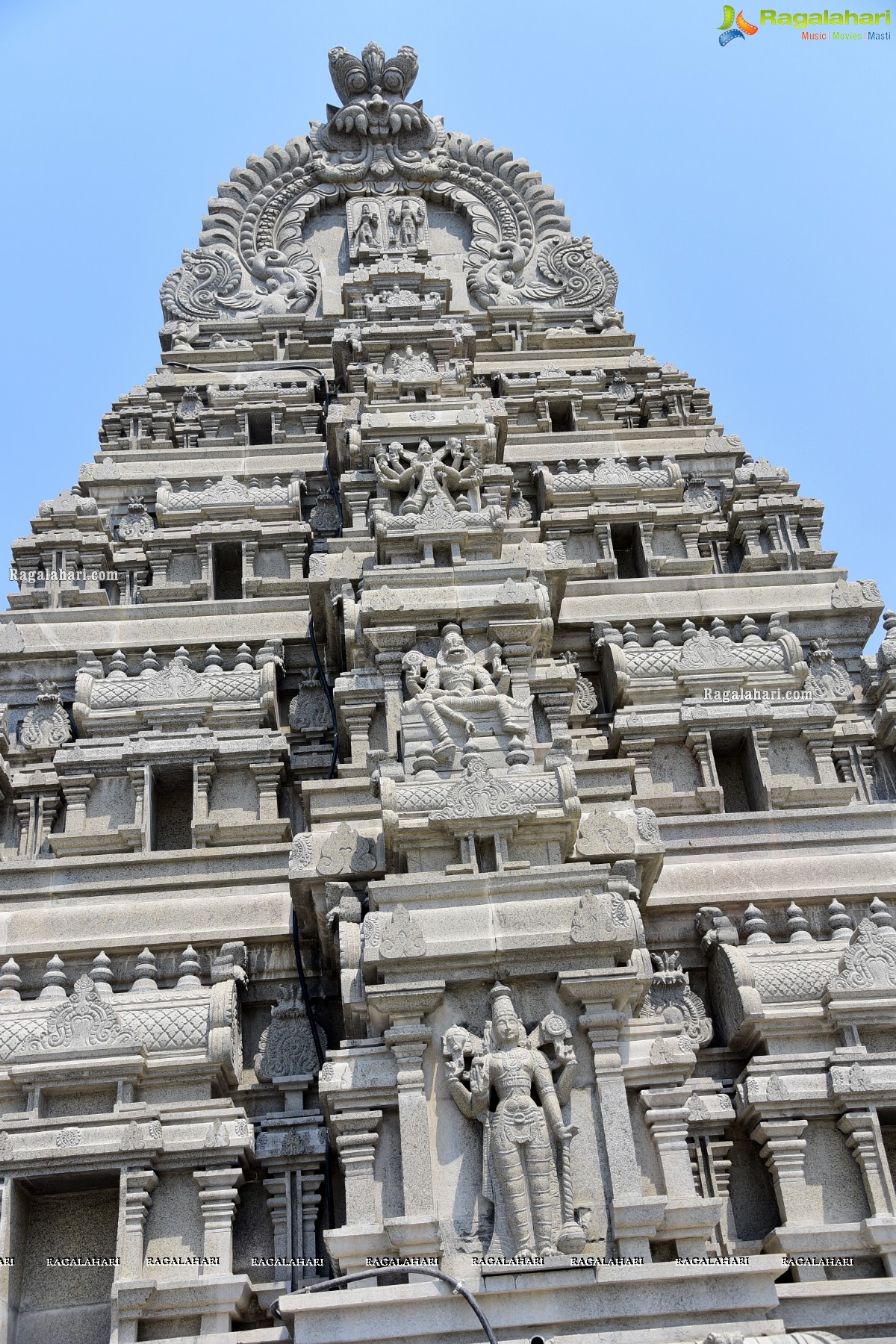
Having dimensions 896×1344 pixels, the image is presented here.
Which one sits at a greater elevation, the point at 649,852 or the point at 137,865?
the point at 137,865

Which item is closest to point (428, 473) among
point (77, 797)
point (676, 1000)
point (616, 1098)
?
point (77, 797)

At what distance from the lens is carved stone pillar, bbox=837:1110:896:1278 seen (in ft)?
45.6

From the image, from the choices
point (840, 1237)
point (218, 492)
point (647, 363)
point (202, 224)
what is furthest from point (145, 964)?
point (202, 224)

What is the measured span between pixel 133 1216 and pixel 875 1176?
6.61 metres

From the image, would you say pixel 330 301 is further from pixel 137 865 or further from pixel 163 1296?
pixel 163 1296

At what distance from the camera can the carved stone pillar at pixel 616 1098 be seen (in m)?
13.2

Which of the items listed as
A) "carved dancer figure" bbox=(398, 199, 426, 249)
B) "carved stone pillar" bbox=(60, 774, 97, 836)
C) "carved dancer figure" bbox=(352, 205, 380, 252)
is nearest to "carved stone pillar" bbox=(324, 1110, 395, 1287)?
"carved stone pillar" bbox=(60, 774, 97, 836)

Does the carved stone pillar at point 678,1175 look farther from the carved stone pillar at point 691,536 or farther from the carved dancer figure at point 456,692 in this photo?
the carved stone pillar at point 691,536

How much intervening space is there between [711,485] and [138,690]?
9940mm

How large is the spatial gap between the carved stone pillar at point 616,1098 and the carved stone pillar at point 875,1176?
7.02ft

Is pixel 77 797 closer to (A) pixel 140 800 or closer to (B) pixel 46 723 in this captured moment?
(A) pixel 140 800

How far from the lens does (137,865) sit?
18.0 metres

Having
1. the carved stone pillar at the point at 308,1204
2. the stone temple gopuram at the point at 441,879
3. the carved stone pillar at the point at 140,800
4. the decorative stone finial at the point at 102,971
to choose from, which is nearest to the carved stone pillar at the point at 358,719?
the stone temple gopuram at the point at 441,879

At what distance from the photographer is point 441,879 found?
15109mm
